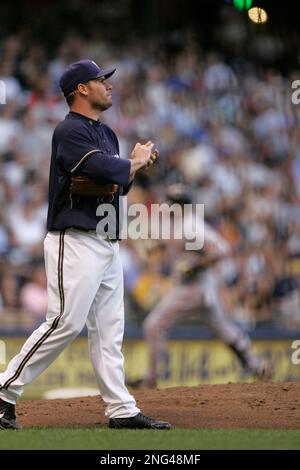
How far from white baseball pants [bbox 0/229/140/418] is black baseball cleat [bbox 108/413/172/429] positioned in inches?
1.2

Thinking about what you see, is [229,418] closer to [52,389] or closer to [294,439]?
[294,439]

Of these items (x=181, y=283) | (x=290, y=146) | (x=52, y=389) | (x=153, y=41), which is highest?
(x=153, y=41)

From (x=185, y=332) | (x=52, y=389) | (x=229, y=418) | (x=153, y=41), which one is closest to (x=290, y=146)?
(x=153, y=41)

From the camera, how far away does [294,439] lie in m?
5.63

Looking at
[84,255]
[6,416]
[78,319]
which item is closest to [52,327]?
[78,319]

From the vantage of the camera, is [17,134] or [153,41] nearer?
[17,134]

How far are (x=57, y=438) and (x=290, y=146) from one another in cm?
913

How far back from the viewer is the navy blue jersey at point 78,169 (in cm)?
582

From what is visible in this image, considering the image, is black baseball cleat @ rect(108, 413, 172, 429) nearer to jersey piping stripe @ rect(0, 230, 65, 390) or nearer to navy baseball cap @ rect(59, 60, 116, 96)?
jersey piping stripe @ rect(0, 230, 65, 390)

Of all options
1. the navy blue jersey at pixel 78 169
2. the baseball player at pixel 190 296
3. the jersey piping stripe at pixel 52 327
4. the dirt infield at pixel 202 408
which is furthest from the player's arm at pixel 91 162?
the baseball player at pixel 190 296

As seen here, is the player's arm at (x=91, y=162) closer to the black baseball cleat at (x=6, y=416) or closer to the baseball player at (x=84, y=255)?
the baseball player at (x=84, y=255)

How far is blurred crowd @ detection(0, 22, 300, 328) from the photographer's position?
1198 centimetres

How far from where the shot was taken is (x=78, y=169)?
19.2ft

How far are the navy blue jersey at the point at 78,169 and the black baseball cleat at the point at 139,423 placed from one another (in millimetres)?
1097
